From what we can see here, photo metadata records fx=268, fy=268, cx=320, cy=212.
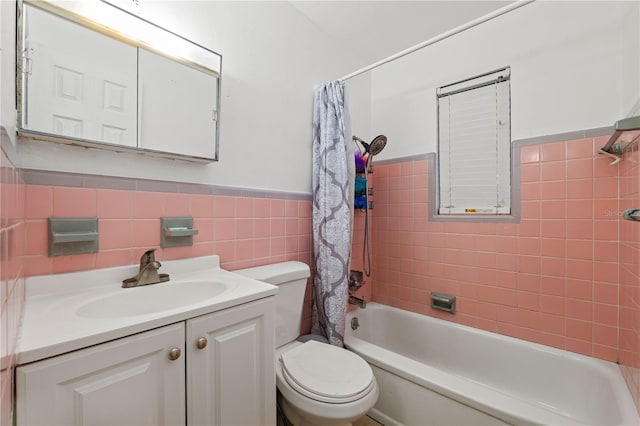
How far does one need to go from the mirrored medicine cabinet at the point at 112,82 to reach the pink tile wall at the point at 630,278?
1.86 m

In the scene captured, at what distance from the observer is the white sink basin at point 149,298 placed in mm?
895

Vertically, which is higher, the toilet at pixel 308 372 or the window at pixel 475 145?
the window at pixel 475 145

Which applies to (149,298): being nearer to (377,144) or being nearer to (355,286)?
(355,286)

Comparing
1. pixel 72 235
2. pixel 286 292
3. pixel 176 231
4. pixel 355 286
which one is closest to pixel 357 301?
pixel 355 286

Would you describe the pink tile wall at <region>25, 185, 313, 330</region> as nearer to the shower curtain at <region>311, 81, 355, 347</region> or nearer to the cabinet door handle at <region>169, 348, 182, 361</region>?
the shower curtain at <region>311, 81, 355, 347</region>

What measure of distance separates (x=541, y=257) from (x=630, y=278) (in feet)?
1.20

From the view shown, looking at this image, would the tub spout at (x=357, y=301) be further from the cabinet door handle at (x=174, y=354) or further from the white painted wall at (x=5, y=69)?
the white painted wall at (x=5, y=69)

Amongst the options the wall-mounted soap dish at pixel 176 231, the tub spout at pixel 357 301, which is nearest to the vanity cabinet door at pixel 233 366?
the wall-mounted soap dish at pixel 176 231

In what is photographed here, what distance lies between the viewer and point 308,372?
116cm

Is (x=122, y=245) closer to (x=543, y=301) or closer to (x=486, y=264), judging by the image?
(x=486, y=264)

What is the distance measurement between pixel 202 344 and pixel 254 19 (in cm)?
162

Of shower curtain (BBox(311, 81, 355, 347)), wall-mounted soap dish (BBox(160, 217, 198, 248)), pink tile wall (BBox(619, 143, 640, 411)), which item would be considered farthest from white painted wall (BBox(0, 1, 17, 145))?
pink tile wall (BBox(619, 143, 640, 411))

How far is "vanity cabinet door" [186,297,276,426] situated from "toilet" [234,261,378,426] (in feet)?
0.49

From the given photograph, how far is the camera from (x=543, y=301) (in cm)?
152
